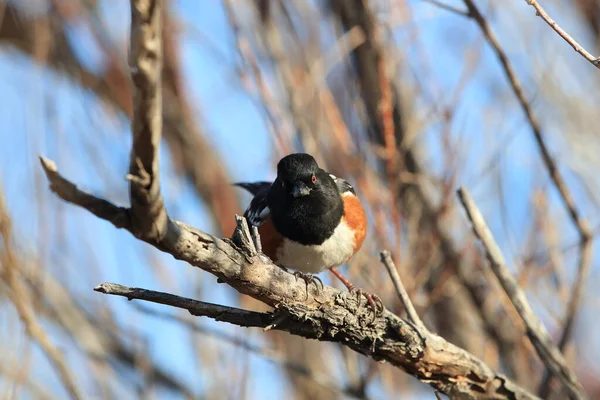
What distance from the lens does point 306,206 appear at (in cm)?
273

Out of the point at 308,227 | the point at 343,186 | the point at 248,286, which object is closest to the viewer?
the point at 248,286

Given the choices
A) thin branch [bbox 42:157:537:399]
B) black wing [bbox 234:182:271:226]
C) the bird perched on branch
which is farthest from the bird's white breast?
thin branch [bbox 42:157:537:399]

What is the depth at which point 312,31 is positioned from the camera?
366 cm

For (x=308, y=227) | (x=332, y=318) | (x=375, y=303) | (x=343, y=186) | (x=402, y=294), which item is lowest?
(x=332, y=318)

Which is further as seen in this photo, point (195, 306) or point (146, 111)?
point (195, 306)

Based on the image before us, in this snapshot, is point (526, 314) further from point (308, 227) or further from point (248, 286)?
point (248, 286)

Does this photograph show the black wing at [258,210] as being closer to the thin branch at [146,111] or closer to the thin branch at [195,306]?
the thin branch at [195,306]

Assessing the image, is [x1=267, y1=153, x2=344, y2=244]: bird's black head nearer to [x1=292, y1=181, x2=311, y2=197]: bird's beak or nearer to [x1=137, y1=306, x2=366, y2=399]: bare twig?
[x1=292, y1=181, x2=311, y2=197]: bird's beak

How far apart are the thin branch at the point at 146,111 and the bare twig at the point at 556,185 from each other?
195 cm

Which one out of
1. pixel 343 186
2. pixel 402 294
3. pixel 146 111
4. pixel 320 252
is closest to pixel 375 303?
pixel 402 294

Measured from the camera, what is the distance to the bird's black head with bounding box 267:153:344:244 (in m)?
2.60

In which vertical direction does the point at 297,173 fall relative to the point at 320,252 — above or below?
above

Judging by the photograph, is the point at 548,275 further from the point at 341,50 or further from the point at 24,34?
the point at 24,34

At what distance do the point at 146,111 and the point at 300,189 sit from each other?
4.87 feet
